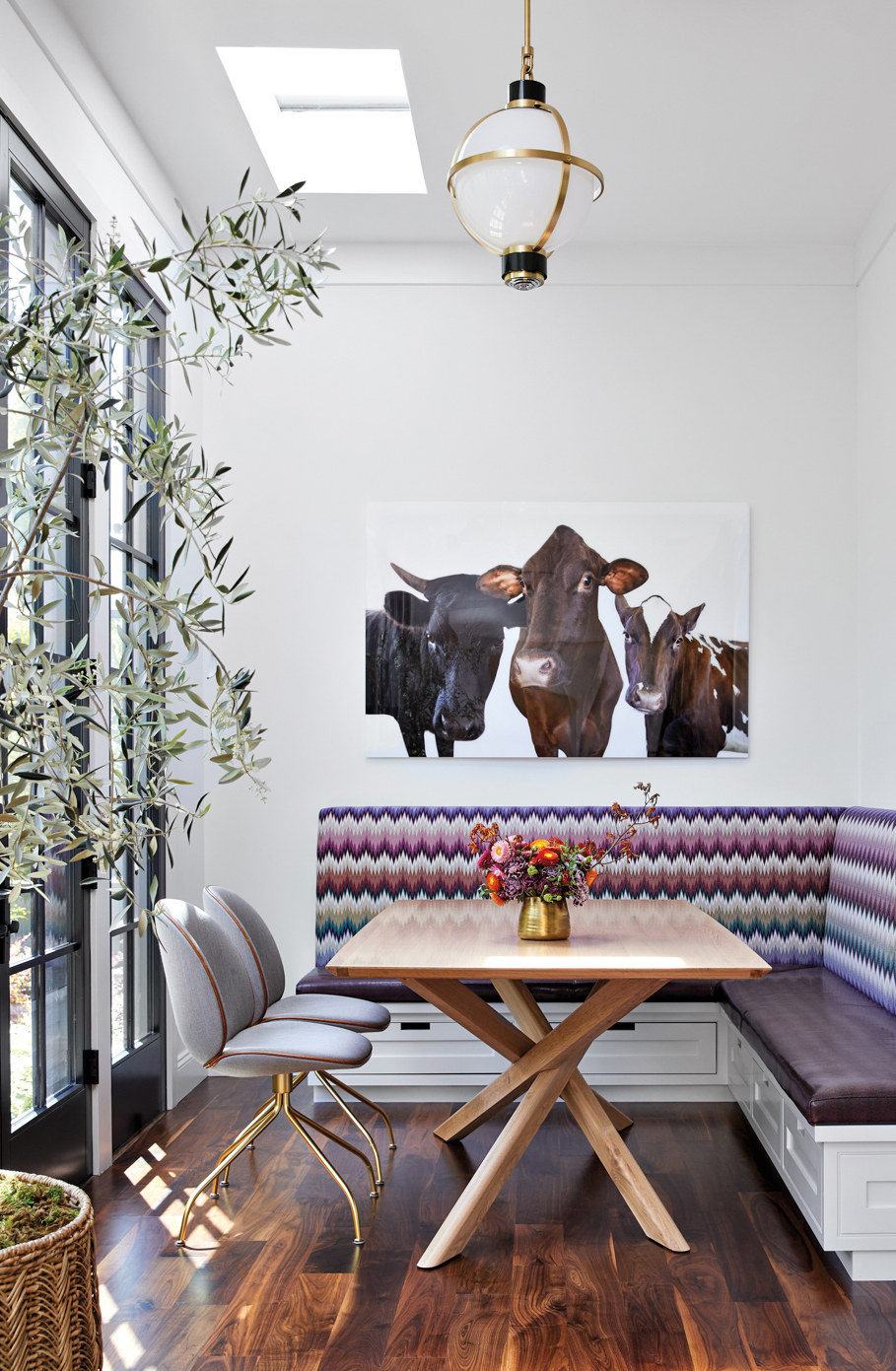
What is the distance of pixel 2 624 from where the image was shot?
2.70m

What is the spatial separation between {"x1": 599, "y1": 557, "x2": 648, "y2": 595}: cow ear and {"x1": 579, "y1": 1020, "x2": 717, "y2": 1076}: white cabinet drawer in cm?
178

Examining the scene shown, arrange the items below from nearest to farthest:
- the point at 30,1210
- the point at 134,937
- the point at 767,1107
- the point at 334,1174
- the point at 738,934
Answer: the point at 30,1210
the point at 334,1174
the point at 767,1107
the point at 134,937
the point at 738,934

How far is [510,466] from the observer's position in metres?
4.58

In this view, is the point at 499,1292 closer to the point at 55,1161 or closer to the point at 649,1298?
the point at 649,1298

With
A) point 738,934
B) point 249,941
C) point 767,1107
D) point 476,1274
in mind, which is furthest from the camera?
point 738,934

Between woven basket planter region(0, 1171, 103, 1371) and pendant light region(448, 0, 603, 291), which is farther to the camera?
pendant light region(448, 0, 603, 291)

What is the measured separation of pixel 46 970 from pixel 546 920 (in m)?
1.47

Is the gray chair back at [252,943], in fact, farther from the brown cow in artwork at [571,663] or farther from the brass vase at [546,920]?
the brown cow in artwork at [571,663]

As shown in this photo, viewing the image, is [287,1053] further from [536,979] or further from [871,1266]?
[871,1266]

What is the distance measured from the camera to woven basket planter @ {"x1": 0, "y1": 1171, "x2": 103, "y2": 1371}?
1620mm

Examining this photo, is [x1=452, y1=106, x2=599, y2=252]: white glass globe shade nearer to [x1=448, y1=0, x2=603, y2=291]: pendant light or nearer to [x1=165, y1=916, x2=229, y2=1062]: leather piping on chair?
[x1=448, y1=0, x2=603, y2=291]: pendant light

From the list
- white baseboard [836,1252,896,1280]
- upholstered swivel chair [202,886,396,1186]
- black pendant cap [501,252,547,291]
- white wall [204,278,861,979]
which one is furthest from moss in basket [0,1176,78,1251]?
white wall [204,278,861,979]

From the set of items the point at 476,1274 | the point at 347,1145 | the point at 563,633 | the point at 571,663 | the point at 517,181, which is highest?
the point at 517,181

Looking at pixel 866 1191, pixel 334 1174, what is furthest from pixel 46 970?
pixel 866 1191
